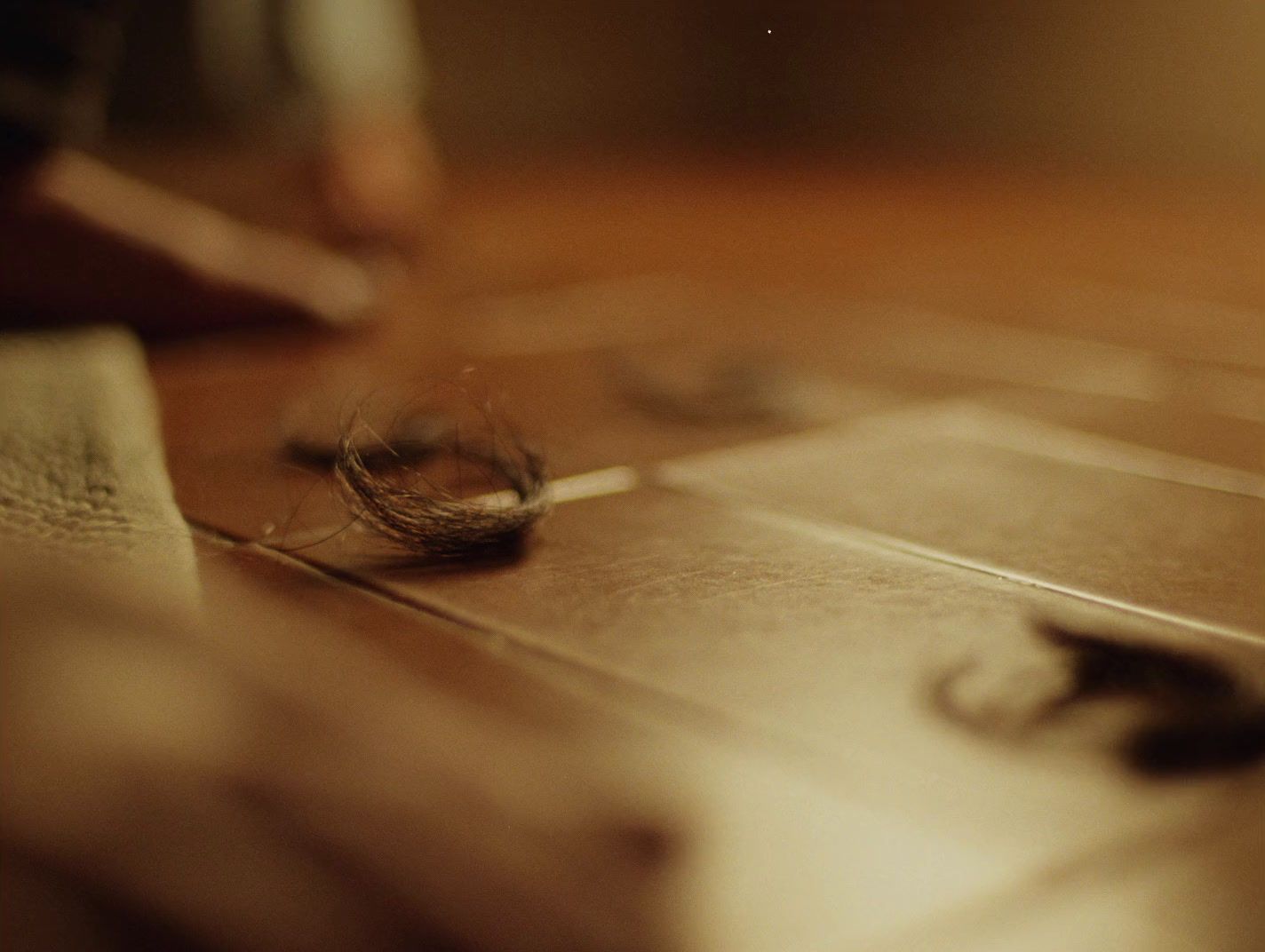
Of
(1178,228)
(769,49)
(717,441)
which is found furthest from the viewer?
(769,49)

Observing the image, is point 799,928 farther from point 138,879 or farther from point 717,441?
point 717,441

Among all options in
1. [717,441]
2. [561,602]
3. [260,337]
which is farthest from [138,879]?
[260,337]

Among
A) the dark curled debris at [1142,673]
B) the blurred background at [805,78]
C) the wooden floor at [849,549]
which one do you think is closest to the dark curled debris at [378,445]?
the wooden floor at [849,549]

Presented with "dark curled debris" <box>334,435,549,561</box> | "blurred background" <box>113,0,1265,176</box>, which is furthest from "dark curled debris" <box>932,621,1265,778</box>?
"blurred background" <box>113,0,1265,176</box>

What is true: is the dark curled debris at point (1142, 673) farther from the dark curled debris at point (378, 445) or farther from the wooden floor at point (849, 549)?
the dark curled debris at point (378, 445)

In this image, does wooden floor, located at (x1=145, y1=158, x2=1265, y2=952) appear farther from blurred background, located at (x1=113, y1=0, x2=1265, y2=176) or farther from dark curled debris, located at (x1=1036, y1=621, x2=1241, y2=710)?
blurred background, located at (x1=113, y1=0, x2=1265, y2=176)

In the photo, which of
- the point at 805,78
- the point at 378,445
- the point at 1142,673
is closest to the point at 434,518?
the point at 378,445
